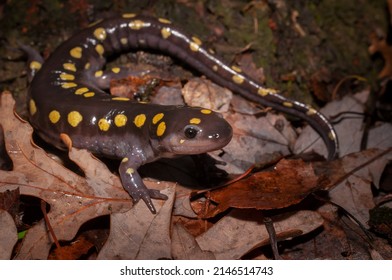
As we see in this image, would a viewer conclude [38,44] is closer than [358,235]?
No

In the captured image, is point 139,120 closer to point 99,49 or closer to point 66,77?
point 66,77

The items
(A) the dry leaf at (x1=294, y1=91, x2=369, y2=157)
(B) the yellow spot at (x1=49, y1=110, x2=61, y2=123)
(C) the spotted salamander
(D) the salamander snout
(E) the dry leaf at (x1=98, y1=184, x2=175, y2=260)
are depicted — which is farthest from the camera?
(A) the dry leaf at (x1=294, y1=91, x2=369, y2=157)

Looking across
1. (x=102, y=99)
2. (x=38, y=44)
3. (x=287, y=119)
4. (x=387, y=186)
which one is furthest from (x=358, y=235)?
(x=38, y=44)

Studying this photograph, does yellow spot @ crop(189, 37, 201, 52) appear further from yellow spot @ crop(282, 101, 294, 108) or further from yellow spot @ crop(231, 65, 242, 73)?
yellow spot @ crop(282, 101, 294, 108)

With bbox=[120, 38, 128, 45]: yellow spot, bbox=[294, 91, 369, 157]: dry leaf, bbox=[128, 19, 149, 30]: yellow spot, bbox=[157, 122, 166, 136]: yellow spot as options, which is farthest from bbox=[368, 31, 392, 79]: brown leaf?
bbox=[157, 122, 166, 136]: yellow spot

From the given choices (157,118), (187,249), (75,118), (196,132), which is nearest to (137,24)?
(75,118)
